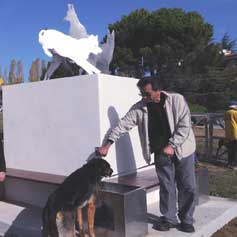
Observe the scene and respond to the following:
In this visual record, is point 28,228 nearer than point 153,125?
No

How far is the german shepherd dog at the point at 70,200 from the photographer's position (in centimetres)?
345

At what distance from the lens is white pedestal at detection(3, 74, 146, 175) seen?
509cm

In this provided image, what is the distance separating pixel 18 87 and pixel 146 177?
2521mm

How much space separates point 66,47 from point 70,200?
10.0 ft

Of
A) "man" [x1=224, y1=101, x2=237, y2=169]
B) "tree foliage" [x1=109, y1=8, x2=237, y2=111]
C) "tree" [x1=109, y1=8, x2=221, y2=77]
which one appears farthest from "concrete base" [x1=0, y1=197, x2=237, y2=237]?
"tree" [x1=109, y1=8, x2=221, y2=77]

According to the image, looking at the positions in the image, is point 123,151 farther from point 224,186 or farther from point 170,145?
point 224,186

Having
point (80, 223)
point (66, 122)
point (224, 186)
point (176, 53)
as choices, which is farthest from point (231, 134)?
point (176, 53)

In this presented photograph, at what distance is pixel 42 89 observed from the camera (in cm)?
564

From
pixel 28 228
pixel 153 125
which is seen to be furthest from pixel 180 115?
pixel 28 228

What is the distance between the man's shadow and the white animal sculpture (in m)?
0.91

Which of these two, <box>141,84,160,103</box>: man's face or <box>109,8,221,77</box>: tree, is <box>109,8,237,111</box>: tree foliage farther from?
<box>141,84,160,103</box>: man's face

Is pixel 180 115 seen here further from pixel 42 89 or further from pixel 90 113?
pixel 42 89

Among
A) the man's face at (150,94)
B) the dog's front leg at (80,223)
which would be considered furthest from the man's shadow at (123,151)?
the dog's front leg at (80,223)

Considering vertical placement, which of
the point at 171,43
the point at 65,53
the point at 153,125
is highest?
the point at 171,43
